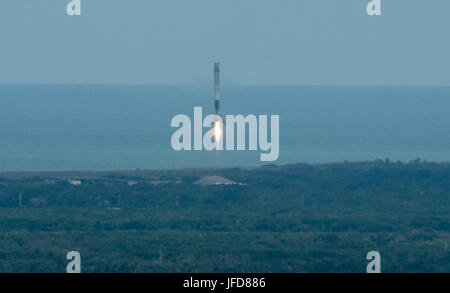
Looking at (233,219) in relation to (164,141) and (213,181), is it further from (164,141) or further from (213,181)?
(164,141)

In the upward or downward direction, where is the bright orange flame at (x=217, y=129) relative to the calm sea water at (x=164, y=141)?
downward

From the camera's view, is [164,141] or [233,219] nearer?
[233,219]

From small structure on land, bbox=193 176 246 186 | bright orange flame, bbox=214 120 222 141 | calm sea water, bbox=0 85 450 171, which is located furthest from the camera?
calm sea water, bbox=0 85 450 171

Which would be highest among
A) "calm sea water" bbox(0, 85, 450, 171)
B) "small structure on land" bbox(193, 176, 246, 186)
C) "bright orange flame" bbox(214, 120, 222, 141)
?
"calm sea water" bbox(0, 85, 450, 171)

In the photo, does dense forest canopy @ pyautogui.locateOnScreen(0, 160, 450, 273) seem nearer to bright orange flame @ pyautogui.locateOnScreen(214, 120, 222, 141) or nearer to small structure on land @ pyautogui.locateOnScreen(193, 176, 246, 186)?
small structure on land @ pyautogui.locateOnScreen(193, 176, 246, 186)

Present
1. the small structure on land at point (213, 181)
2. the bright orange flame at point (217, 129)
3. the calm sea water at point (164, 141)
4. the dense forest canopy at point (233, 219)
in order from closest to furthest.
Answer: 1. the dense forest canopy at point (233, 219)
2. the bright orange flame at point (217, 129)
3. the small structure on land at point (213, 181)
4. the calm sea water at point (164, 141)

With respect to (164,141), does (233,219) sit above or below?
below

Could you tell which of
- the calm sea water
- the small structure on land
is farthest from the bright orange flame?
the calm sea water

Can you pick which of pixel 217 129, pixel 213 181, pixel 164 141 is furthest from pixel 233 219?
pixel 164 141

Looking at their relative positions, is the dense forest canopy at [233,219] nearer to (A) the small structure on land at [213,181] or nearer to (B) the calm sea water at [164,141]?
(A) the small structure on land at [213,181]

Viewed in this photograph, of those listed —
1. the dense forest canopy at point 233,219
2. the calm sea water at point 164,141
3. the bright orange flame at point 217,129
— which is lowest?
the dense forest canopy at point 233,219

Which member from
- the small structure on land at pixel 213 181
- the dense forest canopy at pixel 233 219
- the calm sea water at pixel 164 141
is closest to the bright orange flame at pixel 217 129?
the small structure on land at pixel 213 181
